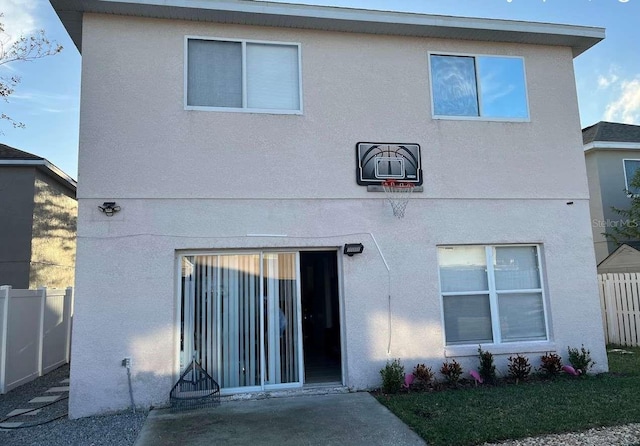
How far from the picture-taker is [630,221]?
49.7 ft

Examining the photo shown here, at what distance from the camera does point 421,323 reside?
8180 millimetres

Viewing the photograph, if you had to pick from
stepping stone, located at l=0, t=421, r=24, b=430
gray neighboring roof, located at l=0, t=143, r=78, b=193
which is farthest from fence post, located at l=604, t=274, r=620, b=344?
gray neighboring roof, located at l=0, t=143, r=78, b=193

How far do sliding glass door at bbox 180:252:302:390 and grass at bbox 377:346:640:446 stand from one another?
1.93m

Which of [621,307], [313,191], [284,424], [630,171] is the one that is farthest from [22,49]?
[630,171]

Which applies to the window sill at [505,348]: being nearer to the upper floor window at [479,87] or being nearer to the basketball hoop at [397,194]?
the basketball hoop at [397,194]

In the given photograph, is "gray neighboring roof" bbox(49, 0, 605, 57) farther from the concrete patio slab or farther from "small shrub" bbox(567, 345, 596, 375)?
the concrete patio slab

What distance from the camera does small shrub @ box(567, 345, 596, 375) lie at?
8.29m

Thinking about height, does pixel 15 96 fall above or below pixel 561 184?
above

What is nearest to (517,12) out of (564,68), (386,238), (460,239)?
(564,68)

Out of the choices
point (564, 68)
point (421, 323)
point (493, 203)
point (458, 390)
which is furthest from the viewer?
point (564, 68)

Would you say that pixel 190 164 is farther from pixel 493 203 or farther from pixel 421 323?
pixel 493 203

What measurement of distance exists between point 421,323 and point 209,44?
632 centimetres

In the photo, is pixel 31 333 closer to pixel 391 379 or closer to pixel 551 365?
pixel 391 379

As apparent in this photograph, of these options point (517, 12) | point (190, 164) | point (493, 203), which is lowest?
point (493, 203)
